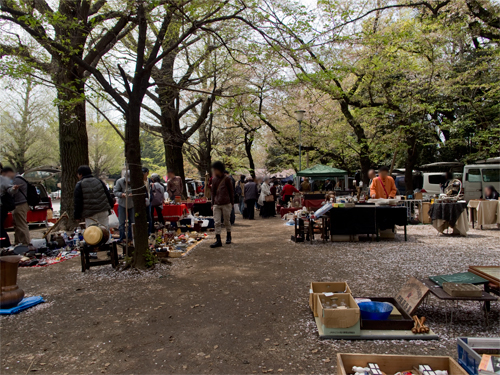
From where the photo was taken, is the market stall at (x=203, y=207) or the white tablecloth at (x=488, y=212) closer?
the white tablecloth at (x=488, y=212)

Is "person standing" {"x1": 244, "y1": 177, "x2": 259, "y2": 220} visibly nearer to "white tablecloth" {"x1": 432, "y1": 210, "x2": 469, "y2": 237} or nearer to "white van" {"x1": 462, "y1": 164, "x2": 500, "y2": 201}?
"white tablecloth" {"x1": 432, "y1": 210, "x2": 469, "y2": 237}

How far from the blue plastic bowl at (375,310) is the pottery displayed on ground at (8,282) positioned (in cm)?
403

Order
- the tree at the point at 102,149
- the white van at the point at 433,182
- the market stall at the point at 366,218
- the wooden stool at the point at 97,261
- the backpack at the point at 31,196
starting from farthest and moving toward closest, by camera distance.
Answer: the tree at the point at 102,149, the white van at the point at 433,182, the market stall at the point at 366,218, the backpack at the point at 31,196, the wooden stool at the point at 97,261

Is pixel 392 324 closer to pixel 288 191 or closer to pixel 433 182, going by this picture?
pixel 288 191

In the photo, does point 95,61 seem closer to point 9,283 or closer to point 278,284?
point 9,283

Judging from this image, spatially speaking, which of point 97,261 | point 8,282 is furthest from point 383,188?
point 8,282

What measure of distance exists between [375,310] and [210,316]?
1805 mm

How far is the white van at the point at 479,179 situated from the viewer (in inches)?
590

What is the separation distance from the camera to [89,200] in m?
6.57

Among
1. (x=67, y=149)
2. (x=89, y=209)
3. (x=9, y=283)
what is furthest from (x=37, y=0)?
(x=9, y=283)

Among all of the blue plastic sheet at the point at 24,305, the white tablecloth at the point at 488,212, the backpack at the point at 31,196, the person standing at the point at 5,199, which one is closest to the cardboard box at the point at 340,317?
the blue plastic sheet at the point at 24,305

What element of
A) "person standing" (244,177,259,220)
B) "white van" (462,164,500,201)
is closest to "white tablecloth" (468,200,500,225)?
"white van" (462,164,500,201)

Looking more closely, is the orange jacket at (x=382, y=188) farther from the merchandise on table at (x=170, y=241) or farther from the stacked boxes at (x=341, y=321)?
the stacked boxes at (x=341, y=321)

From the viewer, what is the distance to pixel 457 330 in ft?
11.2
